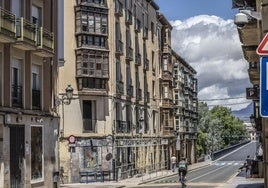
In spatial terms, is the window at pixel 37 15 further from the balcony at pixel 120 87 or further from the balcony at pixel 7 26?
the balcony at pixel 120 87

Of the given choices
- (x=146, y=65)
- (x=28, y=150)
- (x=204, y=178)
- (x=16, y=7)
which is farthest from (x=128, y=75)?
(x=16, y=7)

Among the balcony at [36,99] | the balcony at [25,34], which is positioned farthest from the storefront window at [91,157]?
the balcony at [25,34]

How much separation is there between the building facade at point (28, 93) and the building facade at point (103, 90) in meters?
9.04

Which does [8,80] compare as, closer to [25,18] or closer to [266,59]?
[25,18]

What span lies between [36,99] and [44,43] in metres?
2.79

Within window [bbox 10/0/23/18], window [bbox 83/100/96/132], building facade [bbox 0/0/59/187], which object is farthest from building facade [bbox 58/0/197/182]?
window [bbox 10/0/23/18]

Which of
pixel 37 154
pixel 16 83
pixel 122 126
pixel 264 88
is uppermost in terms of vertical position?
pixel 16 83

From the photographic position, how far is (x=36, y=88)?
28.0m

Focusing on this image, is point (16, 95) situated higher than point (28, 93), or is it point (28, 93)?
point (28, 93)

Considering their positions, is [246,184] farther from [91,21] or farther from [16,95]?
[91,21]

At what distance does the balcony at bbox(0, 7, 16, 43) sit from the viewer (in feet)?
76.2

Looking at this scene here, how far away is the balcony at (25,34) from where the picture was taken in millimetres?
24656

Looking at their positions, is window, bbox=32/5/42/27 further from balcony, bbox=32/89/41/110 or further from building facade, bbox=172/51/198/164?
building facade, bbox=172/51/198/164

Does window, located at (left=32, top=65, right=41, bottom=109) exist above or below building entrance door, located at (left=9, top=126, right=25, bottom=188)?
above
